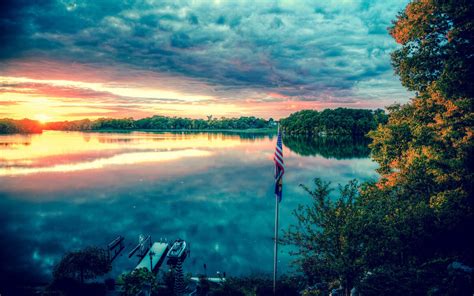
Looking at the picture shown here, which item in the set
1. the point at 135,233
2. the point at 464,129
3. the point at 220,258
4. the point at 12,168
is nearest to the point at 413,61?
the point at 464,129

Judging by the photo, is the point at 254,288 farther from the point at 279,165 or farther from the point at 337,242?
the point at 279,165

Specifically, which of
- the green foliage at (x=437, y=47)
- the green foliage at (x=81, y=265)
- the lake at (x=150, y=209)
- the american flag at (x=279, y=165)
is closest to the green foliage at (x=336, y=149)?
the lake at (x=150, y=209)

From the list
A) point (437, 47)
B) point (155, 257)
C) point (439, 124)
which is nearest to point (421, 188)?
point (439, 124)

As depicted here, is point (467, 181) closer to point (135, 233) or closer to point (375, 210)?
point (375, 210)

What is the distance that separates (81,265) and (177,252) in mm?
9227

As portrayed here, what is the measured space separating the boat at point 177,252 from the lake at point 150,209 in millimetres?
980

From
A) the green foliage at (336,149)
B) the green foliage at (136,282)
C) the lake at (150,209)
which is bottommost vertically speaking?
the lake at (150,209)

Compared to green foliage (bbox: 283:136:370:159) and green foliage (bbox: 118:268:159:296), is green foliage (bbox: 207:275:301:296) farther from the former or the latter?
green foliage (bbox: 283:136:370:159)

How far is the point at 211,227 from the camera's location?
37.7 m

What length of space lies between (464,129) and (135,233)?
35.3m

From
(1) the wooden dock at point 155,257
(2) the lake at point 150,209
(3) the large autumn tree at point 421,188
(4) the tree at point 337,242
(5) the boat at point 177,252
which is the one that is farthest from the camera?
(2) the lake at point 150,209

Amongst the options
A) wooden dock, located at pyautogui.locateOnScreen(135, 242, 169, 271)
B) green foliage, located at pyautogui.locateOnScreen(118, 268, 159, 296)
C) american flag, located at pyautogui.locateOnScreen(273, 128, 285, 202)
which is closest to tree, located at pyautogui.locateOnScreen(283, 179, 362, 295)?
american flag, located at pyautogui.locateOnScreen(273, 128, 285, 202)

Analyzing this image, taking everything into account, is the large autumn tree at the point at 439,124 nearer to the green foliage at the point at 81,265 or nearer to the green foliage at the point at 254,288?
the green foliage at the point at 254,288

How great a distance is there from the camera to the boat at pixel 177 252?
26833mm
